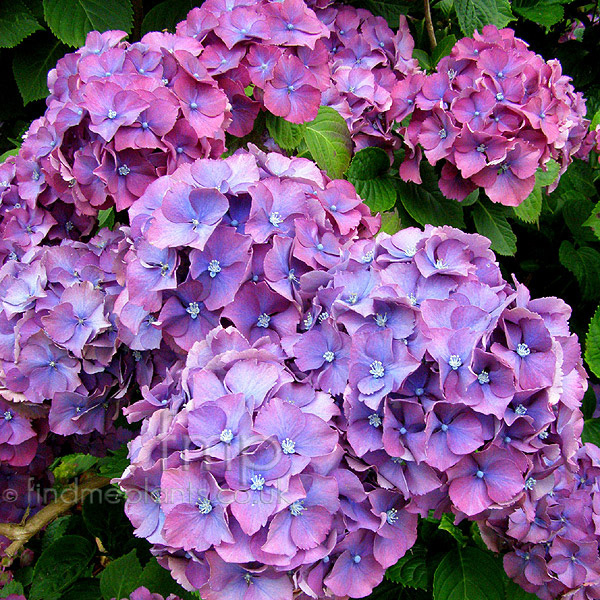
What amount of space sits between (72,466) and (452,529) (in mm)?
1210

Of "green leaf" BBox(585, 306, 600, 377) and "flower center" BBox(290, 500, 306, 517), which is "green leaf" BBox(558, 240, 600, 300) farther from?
"flower center" BBox(290, 500, 306, 517)

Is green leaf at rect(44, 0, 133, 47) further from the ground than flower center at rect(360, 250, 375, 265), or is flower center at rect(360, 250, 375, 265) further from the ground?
green leaf at rect(44, 0, 133, 47)

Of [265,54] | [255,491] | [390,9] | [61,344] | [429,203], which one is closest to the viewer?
[255,491]

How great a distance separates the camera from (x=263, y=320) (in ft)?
3.21

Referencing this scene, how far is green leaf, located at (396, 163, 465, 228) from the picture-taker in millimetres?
1572

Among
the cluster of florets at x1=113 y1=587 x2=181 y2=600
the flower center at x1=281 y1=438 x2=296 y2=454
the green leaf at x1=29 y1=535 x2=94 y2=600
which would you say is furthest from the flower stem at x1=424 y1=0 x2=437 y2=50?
the green leaf at x1=29 y1=535 x2=94 y2=600

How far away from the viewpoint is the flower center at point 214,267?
96 cm

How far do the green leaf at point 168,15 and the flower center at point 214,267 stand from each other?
1.19 metres

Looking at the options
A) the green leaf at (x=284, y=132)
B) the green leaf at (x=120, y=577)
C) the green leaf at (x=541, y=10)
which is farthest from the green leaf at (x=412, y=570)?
the green leaf at (x=541, y=10)

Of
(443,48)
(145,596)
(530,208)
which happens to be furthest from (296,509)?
(443,48)

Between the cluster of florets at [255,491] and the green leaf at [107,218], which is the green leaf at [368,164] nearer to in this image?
the green leaf at [107,218]

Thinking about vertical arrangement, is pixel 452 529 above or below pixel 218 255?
below

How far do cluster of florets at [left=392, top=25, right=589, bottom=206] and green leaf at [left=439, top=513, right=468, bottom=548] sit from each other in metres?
0.67

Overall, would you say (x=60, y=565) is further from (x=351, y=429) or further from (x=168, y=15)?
(x=168, y=15)
